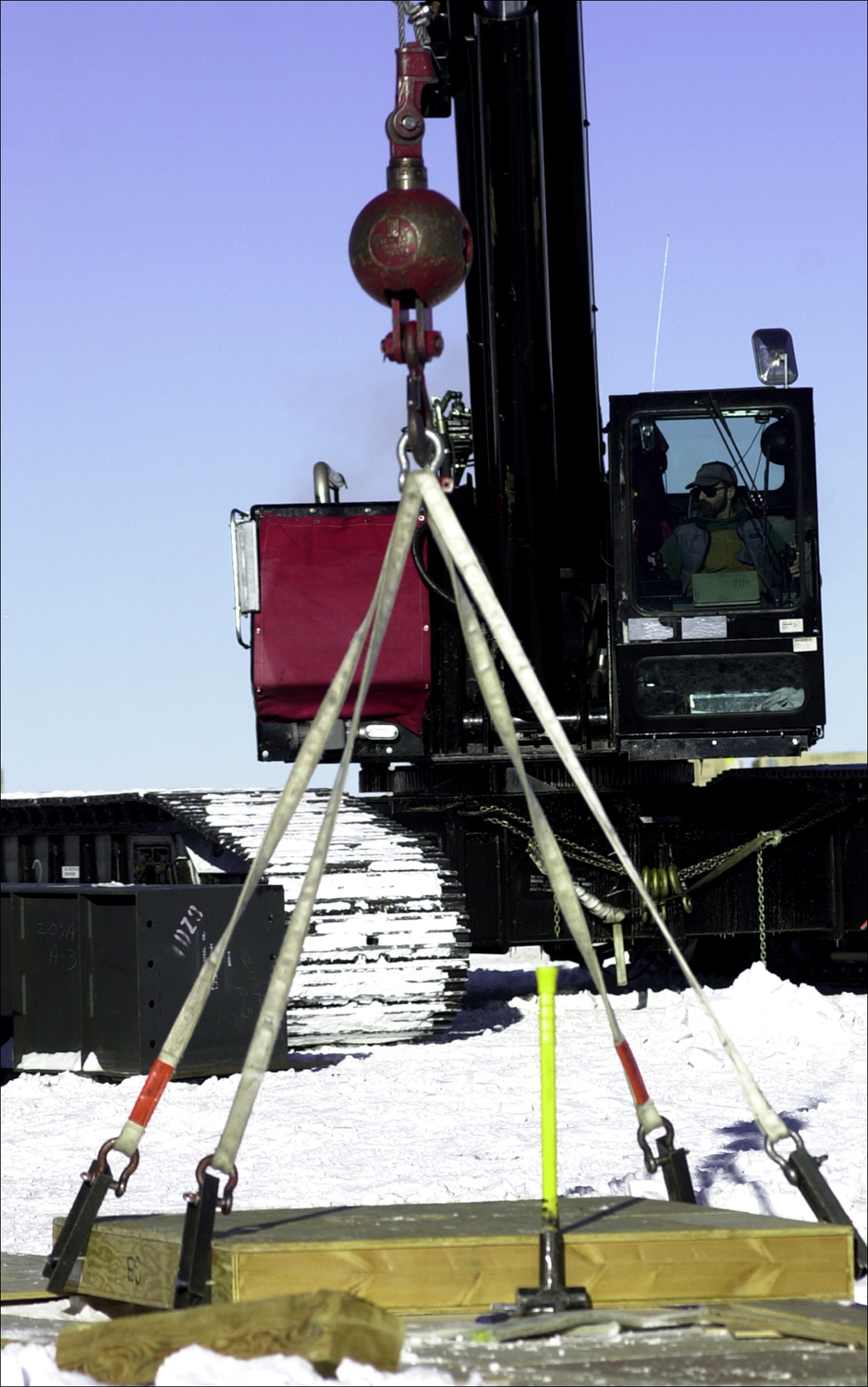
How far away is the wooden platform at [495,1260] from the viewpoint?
4.40 metres

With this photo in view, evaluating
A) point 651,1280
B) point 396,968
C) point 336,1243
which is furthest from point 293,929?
point 396,968

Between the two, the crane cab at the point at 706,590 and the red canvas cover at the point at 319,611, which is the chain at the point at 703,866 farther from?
the red canvas cover at the point at 319,611

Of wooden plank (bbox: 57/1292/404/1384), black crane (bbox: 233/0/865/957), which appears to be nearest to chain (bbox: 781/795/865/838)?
black crane (bbox: 233/0/865/957)

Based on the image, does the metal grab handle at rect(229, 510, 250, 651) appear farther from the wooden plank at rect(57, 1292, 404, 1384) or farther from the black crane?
the wooden plank at rect(57, 1292, 404, 1384)

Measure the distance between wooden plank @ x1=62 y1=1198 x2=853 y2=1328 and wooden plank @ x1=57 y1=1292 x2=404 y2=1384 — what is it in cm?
47

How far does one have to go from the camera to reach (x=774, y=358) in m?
11.3

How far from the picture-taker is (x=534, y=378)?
1036 cm

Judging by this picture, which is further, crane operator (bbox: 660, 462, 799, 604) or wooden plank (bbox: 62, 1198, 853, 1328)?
crane operator (bbox: 660, 462, 799, 604)

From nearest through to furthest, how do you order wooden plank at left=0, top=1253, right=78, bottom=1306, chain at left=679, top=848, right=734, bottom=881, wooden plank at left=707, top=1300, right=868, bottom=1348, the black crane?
1. wooden plank at left=707, top=1300, right=868, bottom=1348
2. wooden plank at left=0, top=1253, right=78, bottom=1306
3. the black crane
4. chain at left=679, top=848, right=734, bottom=881

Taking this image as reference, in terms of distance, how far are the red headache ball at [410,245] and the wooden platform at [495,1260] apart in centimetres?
231

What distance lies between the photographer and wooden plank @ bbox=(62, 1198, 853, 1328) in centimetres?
440

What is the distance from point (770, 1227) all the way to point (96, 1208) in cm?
172

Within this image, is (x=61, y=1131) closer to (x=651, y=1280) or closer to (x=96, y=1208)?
(x=96, y=1208)

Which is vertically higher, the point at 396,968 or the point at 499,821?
the point at 499,821
